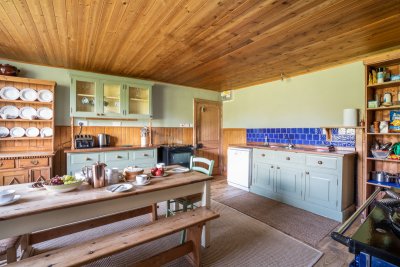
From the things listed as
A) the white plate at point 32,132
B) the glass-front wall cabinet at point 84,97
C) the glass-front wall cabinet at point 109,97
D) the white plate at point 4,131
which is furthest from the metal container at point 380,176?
the white plate at point 4,131

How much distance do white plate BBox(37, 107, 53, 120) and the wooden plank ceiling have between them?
79cm

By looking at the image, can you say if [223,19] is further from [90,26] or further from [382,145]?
[382,145]

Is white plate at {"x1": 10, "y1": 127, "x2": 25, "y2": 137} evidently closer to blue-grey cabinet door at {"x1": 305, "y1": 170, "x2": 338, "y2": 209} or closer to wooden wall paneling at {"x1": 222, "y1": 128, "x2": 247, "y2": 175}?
wooden wall paneling at {"x1": 222, "y1": 128, "x2": 247, "y2": 175}

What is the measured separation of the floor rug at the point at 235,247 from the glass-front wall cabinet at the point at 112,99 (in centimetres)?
203

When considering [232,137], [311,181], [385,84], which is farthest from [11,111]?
[385,84]

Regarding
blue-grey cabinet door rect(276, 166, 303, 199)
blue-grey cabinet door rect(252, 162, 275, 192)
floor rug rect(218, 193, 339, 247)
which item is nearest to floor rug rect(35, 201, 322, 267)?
floor rug rect(218, 193, 339, 247)

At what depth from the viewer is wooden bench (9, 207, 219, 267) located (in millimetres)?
1188

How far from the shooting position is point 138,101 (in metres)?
4.02

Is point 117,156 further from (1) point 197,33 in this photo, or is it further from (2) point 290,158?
(2) point 290,158

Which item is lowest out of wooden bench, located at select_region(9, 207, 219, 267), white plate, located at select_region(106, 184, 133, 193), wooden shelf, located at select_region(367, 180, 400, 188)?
wooden bench, located at select_region(9, 207, 219, 267)

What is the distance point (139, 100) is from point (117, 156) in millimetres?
1265

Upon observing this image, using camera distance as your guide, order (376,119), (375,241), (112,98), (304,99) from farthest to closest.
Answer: (112,98) < (304,99) < (376,119) < (375,241)

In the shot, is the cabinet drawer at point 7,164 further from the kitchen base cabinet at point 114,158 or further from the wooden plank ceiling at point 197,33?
the wooden plank ceiling at point 197,33

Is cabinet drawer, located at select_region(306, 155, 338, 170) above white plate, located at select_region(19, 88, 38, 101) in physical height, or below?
below
